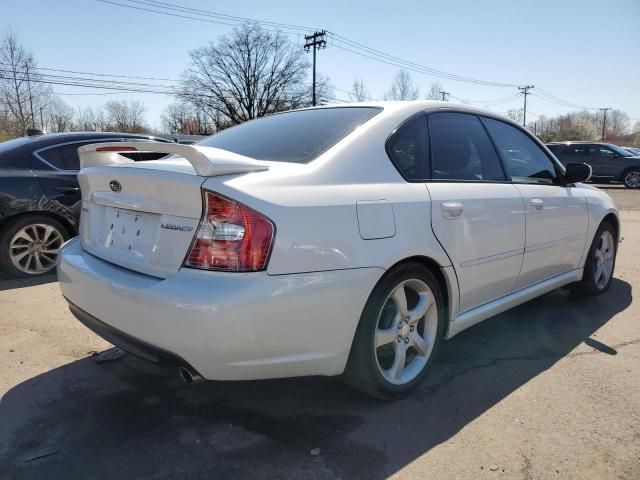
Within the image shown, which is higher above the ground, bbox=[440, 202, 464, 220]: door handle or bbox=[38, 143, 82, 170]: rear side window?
bbox=[38, 143, 82, 170]: rear side window

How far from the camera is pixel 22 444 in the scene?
218 cm

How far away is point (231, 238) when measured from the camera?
194cm

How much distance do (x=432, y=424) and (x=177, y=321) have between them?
135 centimetres

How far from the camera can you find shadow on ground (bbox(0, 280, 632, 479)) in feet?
6.73

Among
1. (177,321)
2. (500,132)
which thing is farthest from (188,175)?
(500,132)

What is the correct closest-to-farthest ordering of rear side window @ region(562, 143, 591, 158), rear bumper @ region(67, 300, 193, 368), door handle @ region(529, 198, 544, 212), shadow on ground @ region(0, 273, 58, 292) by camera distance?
rear bumper @ region(67, 300, 193, 368) → door handle @ region(529, 198, 544, 212) → shadow on ground @ region(0, 273, 58, 292) → rear side window @ region(562, 143, 591, 158)

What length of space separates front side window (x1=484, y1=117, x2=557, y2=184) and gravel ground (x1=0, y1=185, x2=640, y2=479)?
1194 millimetres

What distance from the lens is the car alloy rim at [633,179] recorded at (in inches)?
725

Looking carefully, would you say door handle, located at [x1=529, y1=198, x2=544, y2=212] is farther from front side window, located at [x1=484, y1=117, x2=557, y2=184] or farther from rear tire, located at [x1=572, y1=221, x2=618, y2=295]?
rear tire, located at [x1=572, y1=221, x2=618, y2=295]

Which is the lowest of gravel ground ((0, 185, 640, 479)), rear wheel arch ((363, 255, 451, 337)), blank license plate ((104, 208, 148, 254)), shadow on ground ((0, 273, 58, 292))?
gravel ground ((0, 185, 640, 479))

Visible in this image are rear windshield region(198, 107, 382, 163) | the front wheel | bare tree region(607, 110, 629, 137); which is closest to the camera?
rear windshield region(198, 107, 382, 163)

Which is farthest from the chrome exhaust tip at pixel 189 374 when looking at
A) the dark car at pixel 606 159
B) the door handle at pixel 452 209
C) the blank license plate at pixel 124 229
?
the dark car at pixel 606 159

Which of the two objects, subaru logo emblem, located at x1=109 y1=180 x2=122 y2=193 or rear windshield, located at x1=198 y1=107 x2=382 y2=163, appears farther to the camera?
rear windshield, located at x1=198 y1=107 x2=382 y2=163

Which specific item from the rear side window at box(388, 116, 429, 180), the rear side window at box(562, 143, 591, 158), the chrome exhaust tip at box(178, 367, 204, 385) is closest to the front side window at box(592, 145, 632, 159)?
the rear side window at box(562, 143, 591, 158)
